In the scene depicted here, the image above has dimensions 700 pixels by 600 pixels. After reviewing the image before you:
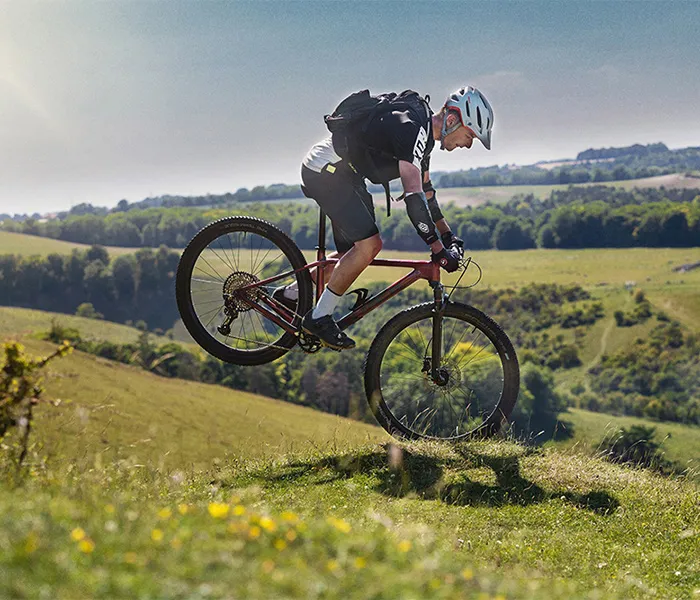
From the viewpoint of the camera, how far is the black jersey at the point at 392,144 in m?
7.85

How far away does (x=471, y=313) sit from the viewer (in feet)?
28.6

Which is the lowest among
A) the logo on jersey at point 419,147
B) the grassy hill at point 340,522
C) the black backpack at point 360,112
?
the grassy hill at point 340,522

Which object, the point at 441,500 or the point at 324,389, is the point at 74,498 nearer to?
the point at 441,500

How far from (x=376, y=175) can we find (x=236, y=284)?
2045mm

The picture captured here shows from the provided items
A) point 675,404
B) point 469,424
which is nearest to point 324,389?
point 675,404

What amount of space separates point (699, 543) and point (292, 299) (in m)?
4.88

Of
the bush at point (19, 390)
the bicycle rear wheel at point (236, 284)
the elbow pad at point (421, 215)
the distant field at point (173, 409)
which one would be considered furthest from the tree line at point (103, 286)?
the bush at point (19, 390)

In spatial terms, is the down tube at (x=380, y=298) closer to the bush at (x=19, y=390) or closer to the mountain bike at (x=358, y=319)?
the mountain bike at (x=358, y=319)

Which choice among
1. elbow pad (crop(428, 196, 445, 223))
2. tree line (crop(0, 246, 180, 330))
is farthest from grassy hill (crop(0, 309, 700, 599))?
tree line (crop(0, 246, 180, 330))

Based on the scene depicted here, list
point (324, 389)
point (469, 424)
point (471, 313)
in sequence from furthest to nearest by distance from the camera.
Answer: point (324, 389) → point (469, 424) → point (471, 313)

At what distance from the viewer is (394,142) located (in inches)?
310

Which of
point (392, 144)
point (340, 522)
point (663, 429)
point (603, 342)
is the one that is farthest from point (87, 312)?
point (340, 522)

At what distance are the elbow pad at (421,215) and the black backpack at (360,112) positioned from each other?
0.94ft

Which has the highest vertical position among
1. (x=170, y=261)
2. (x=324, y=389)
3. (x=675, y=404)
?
(x=170, y=261)
